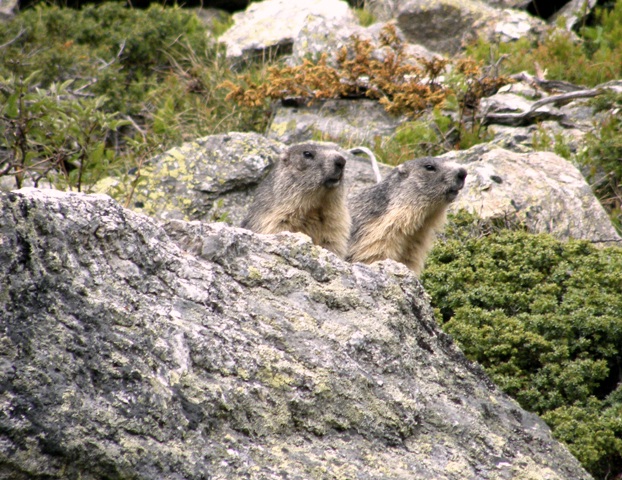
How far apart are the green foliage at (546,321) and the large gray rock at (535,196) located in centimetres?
125

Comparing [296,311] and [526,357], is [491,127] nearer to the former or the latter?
[526,357]

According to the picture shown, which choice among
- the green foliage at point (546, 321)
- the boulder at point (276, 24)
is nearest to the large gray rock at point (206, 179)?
the green foliage at point (546, 321)

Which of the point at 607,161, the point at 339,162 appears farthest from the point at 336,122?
the point at 339,162

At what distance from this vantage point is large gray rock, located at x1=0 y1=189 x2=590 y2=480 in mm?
2576

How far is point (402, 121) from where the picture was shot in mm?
11898

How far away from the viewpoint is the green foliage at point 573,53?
12891mm

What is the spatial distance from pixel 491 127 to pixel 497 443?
28.0 feet

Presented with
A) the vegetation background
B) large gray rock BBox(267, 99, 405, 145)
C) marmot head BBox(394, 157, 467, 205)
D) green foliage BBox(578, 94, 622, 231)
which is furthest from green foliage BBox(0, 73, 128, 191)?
green foliage BBox(578, 94, 622, 231)

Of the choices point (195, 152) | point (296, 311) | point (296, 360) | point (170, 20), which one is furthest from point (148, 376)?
point (170, 20)

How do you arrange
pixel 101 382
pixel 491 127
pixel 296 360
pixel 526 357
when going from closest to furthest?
pixel 101 382, pixel 296 360, pixel 526 357, pixel 491 127

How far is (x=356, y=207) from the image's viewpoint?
8.15 metres

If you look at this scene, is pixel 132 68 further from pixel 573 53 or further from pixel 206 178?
pixel 573 53

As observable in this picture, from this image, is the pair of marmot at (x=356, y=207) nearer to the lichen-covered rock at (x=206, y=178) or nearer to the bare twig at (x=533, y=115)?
the lichen-covered rock at (x=206, y=178)

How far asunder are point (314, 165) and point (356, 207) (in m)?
1.06
